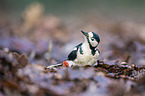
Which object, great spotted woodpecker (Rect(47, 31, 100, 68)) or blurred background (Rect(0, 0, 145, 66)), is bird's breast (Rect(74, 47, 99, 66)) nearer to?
great spotted woodpecker (Rect(47, 31, 100, 68))

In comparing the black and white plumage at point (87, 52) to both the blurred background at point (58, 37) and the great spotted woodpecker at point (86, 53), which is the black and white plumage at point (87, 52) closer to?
the great spotted woodpecker at point (86, 53)

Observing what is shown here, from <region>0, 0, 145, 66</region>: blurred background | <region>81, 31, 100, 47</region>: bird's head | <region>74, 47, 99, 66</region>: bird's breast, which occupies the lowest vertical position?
<region>74, 47, 99, 66</region>: bird's breast

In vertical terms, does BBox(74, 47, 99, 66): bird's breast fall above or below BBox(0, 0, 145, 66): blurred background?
below

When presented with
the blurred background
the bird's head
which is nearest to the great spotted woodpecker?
the bird's head

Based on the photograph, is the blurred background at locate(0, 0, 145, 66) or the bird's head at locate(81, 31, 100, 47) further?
the blurred background at locate(0, 0, 145, 66)

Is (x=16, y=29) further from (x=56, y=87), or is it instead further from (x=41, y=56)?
(x=56, y=87)

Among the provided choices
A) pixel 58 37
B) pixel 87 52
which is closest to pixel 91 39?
pixel 87 52

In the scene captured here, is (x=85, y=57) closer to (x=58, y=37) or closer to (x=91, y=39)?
(x=91, y=39)

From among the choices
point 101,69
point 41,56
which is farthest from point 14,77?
point 41,56
